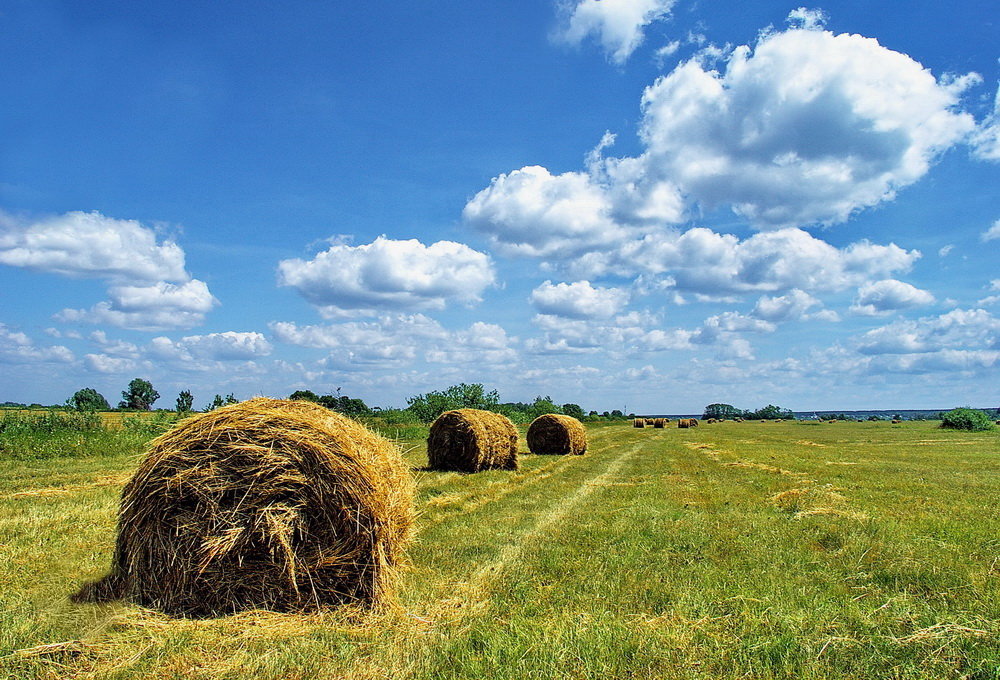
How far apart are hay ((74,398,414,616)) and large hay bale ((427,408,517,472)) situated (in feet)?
38.4

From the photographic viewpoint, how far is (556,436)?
2612 cm

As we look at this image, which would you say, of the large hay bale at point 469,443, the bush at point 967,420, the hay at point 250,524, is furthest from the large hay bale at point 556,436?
the bush at point 967,420

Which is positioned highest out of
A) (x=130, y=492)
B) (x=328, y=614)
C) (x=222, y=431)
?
(x=222, y=431)

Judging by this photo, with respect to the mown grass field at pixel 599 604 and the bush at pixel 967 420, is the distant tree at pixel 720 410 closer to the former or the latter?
the bush at pixel 967 420

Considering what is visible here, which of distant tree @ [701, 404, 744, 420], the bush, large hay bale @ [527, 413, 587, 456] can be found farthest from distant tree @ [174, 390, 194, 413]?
distant tree @ [701, 404, 744, 420]

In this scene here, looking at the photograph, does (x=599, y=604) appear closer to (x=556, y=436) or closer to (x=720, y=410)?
(x=556, y=436)

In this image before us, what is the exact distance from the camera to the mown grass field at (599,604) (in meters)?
4.61

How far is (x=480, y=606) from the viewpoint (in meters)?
5.79

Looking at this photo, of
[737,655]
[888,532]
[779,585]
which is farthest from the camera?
[888,532]

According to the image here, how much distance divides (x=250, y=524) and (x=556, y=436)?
20646 millimetres

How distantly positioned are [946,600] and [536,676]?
4.28 meters

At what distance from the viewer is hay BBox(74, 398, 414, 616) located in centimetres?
614

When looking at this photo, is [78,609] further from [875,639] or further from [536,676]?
[875,639]

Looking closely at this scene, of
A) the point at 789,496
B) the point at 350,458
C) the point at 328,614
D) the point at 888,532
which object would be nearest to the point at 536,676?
the point at 328,614
